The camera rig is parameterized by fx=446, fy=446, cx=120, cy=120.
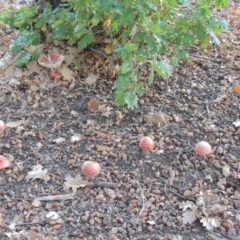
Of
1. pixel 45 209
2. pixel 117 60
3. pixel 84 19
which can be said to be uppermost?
pixel 84 19

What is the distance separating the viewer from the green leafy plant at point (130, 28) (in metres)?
2.65

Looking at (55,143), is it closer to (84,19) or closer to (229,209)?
(84,19)

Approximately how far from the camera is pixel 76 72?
3.25 metres

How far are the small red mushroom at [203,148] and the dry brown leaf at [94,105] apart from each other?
2.42 ft

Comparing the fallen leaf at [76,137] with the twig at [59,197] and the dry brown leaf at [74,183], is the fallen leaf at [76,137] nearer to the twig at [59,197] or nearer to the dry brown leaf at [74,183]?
the dry brown leaf at [74,183]

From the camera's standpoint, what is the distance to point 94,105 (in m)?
3.01

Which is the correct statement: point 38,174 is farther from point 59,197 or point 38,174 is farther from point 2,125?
point 2,125

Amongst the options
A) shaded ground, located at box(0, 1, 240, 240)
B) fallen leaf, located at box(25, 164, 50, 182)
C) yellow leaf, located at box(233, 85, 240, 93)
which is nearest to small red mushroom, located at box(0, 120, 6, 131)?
shaded ground, located at box(0, 1, 240, 240)

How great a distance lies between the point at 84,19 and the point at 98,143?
0.80m

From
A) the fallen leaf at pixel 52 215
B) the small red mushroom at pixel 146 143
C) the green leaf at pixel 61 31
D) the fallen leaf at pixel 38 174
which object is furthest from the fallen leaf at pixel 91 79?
the fallen leaf at pixel 52 215

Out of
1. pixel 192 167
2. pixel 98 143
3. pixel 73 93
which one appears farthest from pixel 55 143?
pixel 192 167

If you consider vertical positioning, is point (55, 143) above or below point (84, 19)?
below

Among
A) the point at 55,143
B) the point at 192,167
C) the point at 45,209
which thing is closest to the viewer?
the point at 45,209

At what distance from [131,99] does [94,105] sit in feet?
1.06
